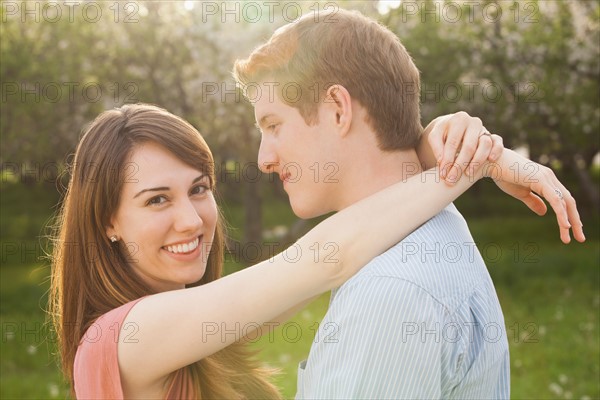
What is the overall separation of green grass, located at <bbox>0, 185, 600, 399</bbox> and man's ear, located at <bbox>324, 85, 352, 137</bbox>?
4.50 metres

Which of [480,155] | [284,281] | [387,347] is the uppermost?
[480,155]

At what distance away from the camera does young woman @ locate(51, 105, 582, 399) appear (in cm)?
244

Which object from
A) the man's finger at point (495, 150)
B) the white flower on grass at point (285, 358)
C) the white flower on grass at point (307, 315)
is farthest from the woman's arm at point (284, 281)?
the white flower on grass at point (307, 315)

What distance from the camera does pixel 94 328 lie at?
2.81m

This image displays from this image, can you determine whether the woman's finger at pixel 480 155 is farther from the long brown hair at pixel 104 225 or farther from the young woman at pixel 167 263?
the long brown hair at pixel 104 225

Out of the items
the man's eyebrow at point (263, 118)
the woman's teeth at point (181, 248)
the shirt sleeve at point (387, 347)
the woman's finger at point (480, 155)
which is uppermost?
the man's eyebrow at point (263, 118)

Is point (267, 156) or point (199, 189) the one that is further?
point (199, 189)

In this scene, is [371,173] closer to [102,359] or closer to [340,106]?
[340,106]

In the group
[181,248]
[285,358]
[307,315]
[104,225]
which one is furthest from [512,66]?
[104,225]

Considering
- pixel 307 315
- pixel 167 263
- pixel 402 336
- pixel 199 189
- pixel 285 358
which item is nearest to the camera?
pixel 402 336

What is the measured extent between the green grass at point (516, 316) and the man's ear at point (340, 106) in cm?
450

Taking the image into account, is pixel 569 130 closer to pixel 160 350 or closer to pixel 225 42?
pixel 225 42

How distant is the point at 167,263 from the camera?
3.08 meters

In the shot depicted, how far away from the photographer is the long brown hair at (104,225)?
9.87 ft
